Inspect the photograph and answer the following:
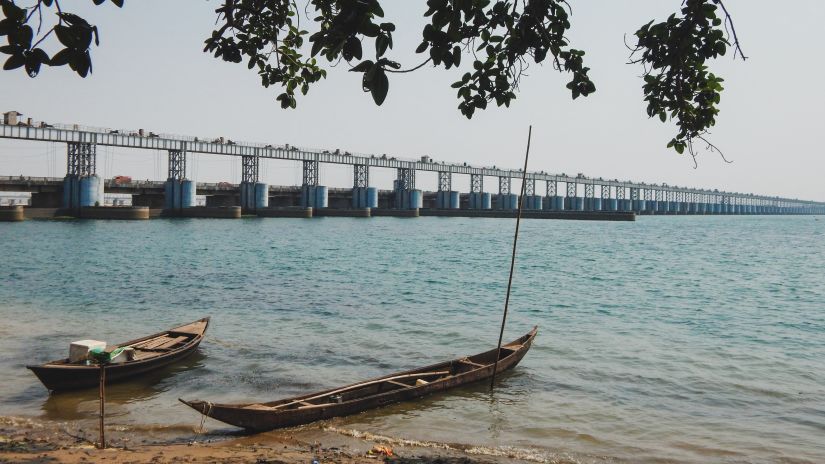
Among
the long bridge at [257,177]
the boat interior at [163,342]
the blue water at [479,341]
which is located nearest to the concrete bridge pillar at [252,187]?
the long bridge at [257,177]

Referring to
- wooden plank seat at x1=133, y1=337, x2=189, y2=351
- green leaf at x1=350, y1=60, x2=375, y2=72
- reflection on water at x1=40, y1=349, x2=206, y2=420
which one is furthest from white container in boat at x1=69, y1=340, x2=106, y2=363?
green leaf at x1=350, y1=60, x2=375, y2=72

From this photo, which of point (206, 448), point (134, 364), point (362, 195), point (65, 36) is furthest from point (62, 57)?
point (362, 195)

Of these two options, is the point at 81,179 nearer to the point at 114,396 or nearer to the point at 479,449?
the point at 114,396

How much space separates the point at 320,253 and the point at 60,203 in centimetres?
6084

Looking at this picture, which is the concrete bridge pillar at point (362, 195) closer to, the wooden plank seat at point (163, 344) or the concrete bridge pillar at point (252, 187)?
the concrete bridge pillar at point (252, 187)

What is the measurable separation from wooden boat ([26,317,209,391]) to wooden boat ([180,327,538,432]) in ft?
14.4

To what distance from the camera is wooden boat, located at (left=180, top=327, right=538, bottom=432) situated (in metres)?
11.3

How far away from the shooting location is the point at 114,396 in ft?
45.6

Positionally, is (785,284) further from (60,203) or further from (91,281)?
(60,203)

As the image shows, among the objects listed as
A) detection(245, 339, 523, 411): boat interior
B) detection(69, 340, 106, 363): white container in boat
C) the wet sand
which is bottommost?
the wet sand

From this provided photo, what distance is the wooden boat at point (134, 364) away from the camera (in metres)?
13.4

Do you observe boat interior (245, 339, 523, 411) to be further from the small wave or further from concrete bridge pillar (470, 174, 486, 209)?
concrete bridge pillar (470, 174, 486, 209)

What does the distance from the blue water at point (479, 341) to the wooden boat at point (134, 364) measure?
0.34 m

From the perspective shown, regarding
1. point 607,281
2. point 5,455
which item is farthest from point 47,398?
point 607,281
